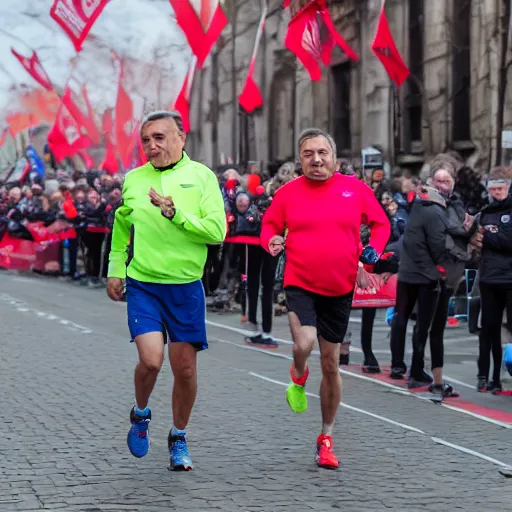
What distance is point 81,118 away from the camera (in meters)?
32.0

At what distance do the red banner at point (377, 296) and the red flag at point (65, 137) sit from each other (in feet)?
64.4

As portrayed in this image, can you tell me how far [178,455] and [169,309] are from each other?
0.78 metres

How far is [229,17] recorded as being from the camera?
33188 mm

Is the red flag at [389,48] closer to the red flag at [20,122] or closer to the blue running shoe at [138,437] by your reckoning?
the blue running shoe at [138,437]

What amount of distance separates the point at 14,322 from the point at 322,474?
8737 mm

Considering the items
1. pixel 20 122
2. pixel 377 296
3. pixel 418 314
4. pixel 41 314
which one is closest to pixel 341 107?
pixel 41 314

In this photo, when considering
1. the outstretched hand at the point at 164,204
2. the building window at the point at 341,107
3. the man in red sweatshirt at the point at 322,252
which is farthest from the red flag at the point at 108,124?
the outstretched hand at the point at 164,204

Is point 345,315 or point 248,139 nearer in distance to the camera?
point 345,315

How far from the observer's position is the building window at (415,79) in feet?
80.1

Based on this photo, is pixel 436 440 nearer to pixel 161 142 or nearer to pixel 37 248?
pixel 161 142

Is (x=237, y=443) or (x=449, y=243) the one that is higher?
(x=449, y=243)

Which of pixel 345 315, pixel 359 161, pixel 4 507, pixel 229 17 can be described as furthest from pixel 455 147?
pixel 4 507

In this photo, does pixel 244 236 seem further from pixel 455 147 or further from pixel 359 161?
pixel 359 161

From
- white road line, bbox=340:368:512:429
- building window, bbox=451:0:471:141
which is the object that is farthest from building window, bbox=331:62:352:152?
white road line, bbox=340:368:512:429
